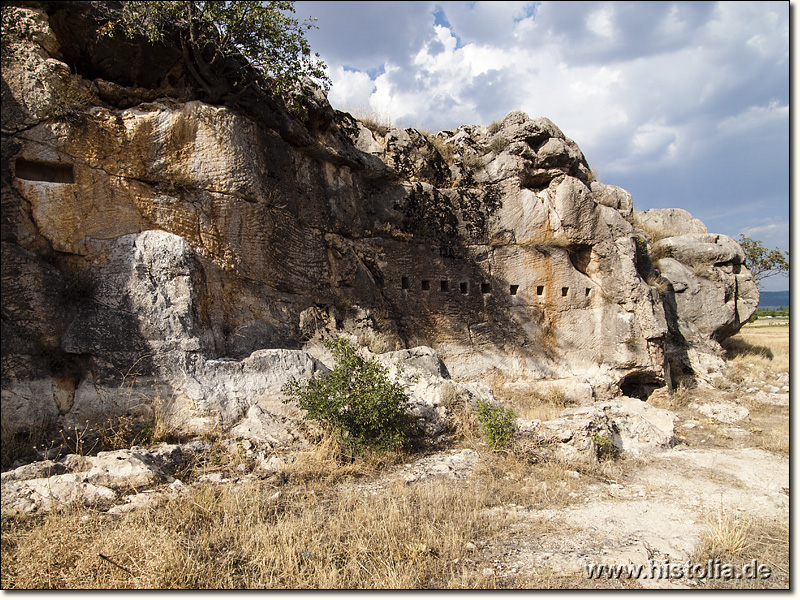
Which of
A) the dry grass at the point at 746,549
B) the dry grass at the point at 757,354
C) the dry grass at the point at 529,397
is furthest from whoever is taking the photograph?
the dry grass at the point at 757,354

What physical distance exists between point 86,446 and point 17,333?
1.68 meters

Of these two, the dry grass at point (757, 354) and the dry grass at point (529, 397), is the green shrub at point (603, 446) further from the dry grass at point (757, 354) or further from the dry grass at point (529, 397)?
the dry grass at point (757, 354)

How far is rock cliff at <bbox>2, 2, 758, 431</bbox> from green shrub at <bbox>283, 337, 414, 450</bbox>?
584mm

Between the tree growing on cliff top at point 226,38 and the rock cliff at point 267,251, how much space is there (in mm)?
339

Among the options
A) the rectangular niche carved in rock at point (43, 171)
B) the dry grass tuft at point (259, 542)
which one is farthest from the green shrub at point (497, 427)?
the rectangular niche carved in rock at point (43, 171)

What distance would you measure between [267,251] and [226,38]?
3.53m

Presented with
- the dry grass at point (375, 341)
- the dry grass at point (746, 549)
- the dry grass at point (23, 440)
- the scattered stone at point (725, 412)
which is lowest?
the dry grass at point (746, 549)

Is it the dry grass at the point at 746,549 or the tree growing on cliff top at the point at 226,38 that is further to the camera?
the tree growing on cliff top at the point at 226,38

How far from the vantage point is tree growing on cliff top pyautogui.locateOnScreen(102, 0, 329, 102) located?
693cm

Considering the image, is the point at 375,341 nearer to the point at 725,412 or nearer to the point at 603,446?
the point at 603,446

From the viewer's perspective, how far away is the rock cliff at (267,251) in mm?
6035

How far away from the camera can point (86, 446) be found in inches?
210

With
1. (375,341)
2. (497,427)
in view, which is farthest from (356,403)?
(375,341)

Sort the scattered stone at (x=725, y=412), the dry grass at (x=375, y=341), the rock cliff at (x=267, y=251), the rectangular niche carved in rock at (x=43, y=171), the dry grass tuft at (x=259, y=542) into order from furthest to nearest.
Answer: the scattered stone at (x=725, y=412) → the dry grass at (x=375, y=341) → the rectangular niche carved in rock at (x=43, y=171) → the rock cliff at (x=267, y=251) → the dry grass tuft at (x=259, y=542)
